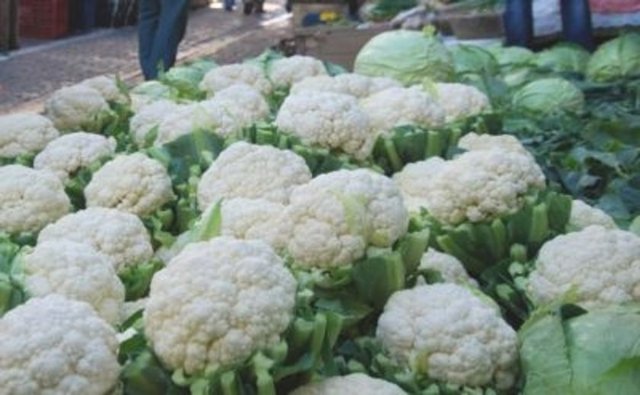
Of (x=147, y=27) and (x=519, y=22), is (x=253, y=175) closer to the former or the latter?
(x=519, y=22)

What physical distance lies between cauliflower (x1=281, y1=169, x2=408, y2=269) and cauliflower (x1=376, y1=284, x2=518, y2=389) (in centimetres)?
18

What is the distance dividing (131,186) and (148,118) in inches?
30.7

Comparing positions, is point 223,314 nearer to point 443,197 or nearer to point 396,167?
point 443,197

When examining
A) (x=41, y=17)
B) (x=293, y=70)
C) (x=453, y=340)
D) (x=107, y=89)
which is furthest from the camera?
(x=41, y=17)

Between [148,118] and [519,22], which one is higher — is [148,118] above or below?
above

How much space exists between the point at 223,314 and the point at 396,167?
1.46 m

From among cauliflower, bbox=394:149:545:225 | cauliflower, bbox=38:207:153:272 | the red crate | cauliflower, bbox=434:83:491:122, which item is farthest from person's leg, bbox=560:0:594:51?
the red crate

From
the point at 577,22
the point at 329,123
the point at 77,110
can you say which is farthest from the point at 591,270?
the point at 577,22

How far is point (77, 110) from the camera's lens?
3.32 meters

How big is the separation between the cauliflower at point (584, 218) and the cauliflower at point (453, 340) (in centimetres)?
66

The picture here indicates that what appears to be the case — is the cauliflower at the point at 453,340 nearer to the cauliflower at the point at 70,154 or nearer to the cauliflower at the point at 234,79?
the cauliflower at the point at 70,154

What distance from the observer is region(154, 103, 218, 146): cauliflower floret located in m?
2.94

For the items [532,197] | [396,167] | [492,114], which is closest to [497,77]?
[492,114]

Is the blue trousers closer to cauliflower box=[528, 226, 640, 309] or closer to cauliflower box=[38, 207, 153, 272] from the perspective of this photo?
cauliflower box=[38, 207, 153, 272]
